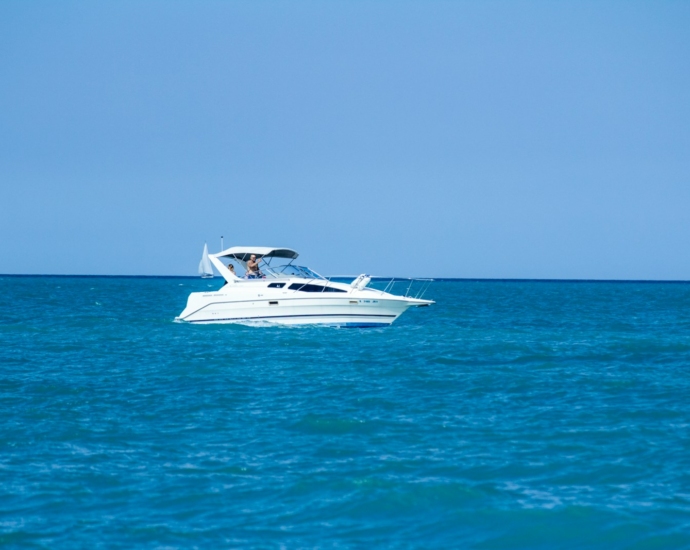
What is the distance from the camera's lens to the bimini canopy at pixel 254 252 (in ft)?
125

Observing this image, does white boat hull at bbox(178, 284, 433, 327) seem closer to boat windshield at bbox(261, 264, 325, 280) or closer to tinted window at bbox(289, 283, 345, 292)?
tinted window at bbox(289, 283, 345, 292)

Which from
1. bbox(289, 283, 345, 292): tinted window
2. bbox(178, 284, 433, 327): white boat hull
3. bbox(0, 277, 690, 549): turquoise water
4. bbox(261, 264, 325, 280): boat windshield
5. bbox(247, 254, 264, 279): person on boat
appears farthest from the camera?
bbox(247, 254, 264, 279): person on boat

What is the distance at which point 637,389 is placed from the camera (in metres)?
20.3

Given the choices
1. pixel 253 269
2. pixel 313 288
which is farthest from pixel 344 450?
pixel 253 269

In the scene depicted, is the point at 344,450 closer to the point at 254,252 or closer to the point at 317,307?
the point at 317,307

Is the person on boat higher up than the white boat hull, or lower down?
higher up

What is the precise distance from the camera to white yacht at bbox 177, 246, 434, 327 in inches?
1410

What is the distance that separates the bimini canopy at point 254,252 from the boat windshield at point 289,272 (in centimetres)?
67

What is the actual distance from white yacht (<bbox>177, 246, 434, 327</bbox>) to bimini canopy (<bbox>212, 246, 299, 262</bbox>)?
2.2 inches

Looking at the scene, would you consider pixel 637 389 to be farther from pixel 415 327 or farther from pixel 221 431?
pixel 415 327

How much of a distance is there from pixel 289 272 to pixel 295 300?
2309 mm

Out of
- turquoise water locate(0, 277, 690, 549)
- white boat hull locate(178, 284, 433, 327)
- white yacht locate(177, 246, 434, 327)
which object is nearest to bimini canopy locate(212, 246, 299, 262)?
white yacht locate(177, 246, 434, 327)

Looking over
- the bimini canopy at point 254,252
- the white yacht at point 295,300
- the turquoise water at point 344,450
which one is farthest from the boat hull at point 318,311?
the turquoise water at point 344,450

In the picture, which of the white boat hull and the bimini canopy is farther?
the bimini canopy
